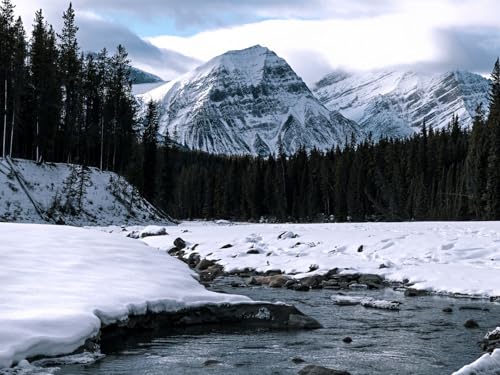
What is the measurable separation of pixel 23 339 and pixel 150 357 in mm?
2949

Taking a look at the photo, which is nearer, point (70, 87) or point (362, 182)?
point (70, 87)

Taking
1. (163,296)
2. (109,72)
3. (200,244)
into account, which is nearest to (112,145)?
(109,72)

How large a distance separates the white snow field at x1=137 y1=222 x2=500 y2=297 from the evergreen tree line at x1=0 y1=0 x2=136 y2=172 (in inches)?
1142

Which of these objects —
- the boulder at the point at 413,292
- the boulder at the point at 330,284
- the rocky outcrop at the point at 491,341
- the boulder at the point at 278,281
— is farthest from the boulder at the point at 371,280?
the rocky outcrop at the point at 491,341

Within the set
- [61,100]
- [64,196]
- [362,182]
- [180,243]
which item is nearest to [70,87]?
[61,100]

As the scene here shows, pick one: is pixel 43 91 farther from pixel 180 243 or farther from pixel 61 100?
pixel 180 243

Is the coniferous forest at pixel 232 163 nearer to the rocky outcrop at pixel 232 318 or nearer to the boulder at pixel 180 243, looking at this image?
the boulder at pixel 180 243

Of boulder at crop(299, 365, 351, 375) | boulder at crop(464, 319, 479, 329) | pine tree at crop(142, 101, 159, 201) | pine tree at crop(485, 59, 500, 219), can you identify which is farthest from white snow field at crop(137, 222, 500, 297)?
pine tree at crop(142, 101, 159, 201)

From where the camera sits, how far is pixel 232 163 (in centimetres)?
13238

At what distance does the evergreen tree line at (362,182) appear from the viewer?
73.0m

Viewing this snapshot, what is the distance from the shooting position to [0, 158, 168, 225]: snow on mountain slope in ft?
176

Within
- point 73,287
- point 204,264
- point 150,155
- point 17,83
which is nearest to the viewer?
point 73,287

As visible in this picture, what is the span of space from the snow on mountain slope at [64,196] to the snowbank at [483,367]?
47397 millimetres

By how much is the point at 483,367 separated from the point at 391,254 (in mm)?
21652
